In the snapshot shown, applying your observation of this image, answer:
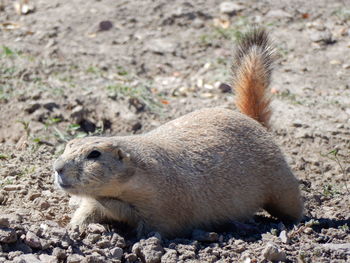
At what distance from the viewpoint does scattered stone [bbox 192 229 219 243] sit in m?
5.45

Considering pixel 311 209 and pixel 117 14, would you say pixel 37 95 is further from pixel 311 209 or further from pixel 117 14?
pixel 311 209

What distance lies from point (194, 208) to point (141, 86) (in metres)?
3.41

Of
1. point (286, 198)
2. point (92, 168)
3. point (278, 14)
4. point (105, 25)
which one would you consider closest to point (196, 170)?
point (286, 198)

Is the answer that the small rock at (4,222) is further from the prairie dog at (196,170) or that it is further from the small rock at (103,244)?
the small rock at (103,244)

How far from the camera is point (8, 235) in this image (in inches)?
187

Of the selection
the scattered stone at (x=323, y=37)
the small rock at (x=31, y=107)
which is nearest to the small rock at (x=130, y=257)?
the small rock at (x=31, y=107)

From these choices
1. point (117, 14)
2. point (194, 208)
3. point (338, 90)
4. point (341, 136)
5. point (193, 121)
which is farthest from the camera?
point (117, 14)

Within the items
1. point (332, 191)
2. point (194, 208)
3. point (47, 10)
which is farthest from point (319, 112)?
point (47, 10)

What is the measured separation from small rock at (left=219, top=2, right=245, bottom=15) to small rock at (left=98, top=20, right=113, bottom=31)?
1.68m

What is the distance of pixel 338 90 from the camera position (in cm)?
891

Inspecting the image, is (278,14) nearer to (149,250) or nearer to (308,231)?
(308,231)

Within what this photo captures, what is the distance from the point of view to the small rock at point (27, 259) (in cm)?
458

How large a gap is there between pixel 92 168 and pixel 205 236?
103 centimetres

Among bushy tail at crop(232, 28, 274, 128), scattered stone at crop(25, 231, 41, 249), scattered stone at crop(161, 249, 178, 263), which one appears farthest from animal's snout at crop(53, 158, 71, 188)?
bushy tail at crop(232, 28, 274, 128)
